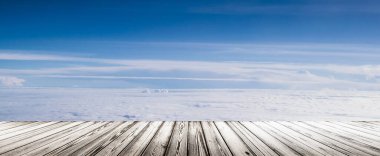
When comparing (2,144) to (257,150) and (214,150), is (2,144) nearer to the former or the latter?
(214,150)

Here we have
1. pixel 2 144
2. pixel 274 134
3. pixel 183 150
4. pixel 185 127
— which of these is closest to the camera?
pixel 183 150

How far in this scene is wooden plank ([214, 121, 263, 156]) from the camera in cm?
274

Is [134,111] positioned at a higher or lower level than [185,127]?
lower

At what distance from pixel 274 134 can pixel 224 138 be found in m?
0.76

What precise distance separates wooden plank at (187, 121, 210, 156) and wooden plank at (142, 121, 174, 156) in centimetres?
24

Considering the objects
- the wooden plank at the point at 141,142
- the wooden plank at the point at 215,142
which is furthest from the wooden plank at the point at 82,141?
the wooden plank at the point at 215,142

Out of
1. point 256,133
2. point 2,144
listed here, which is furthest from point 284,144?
point 2,144

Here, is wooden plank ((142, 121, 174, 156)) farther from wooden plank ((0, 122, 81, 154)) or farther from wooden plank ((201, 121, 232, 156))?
wooden plank ((0, 122, 81, 154))

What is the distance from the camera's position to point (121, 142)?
316cm

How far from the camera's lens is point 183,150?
2801mm

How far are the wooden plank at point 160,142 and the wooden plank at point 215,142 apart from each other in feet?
1.43

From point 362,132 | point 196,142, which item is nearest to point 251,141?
point 196,142

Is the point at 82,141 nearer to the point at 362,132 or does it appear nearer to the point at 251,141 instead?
the point at 251,141

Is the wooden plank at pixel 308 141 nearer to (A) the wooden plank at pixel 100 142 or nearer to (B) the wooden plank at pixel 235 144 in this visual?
(B) the wooden plank at pixel 235 144
